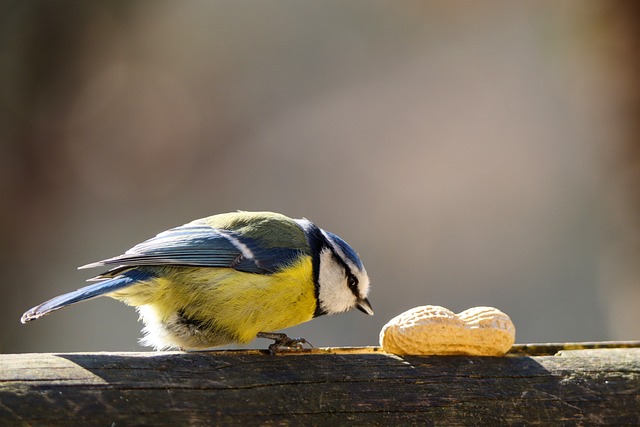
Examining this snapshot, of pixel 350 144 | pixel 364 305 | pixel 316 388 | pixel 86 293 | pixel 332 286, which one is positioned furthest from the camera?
pixel 350 144

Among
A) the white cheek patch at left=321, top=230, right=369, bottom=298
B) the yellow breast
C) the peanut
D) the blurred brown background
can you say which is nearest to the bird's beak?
the white cheek patch at left=321, top=230, right=369, bottom=298

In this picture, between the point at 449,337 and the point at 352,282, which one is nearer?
the point at 449,337

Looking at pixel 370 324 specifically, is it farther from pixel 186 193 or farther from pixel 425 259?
pixel 186 193

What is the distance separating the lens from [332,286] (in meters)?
1.44

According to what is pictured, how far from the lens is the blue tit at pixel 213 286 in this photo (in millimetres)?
1277

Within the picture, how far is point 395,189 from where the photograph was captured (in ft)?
8.52

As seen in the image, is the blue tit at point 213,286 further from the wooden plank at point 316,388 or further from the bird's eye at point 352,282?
the wooden plank at point 316,388

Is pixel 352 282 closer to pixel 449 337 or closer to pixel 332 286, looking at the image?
pixel 332 286

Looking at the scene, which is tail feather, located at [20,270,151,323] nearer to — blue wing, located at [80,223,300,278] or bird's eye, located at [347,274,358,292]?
blue wing, located at [80,223,300,278]

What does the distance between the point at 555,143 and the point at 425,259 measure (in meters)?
0.59

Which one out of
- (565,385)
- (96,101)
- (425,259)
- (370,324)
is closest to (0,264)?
(96,101)

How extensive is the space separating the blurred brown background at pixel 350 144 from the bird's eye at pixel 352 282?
0.96 metres

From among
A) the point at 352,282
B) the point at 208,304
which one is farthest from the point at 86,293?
the point at 352,282

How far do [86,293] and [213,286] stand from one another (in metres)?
0.21
